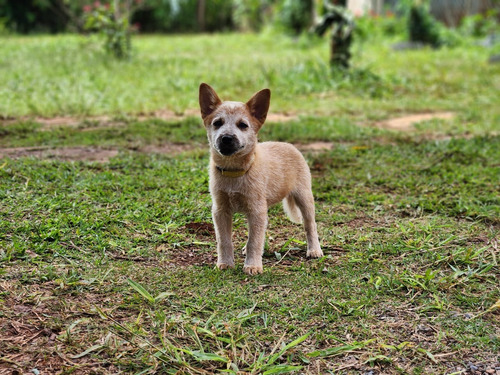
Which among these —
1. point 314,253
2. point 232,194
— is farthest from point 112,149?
point 314,253

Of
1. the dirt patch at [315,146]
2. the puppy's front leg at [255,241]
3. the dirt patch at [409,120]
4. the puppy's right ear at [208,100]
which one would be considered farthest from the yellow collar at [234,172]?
the dirt patch at [409,120]

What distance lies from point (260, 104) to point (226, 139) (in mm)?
392

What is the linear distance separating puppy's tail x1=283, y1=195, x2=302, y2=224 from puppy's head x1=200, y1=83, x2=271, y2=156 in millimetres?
813

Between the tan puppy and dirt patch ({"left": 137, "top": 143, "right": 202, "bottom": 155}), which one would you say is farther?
dirt patch ({"left": 137, "top": 143, "right": 202, "bottom": 155})

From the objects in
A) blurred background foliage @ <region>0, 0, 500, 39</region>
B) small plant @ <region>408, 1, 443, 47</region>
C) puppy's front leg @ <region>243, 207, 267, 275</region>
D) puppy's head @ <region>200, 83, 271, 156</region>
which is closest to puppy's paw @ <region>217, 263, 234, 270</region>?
puppy's front leg @ <region>243, 207, 267, 275</region>

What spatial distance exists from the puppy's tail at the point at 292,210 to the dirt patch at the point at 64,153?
2.16 meters

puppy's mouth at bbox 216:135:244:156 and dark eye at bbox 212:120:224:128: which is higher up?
dark eye at bbox 212:120:224:128

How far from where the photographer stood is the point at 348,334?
2992 millimetres

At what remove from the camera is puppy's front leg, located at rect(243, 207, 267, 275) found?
3.52 meters

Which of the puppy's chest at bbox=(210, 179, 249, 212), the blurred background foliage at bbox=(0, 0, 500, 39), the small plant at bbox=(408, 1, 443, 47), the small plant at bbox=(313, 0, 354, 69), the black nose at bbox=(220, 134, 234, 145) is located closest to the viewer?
the black nose at bbox=(220, 134, 234, 145)

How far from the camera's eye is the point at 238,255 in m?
3.92

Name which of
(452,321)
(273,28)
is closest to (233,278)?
(452,321)

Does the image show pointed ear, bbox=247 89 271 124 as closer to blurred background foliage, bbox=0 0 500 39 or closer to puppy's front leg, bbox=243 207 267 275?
puppy's front leg, bbox=243 207 267 275

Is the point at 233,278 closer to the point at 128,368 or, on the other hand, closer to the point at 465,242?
the point at 128,368
